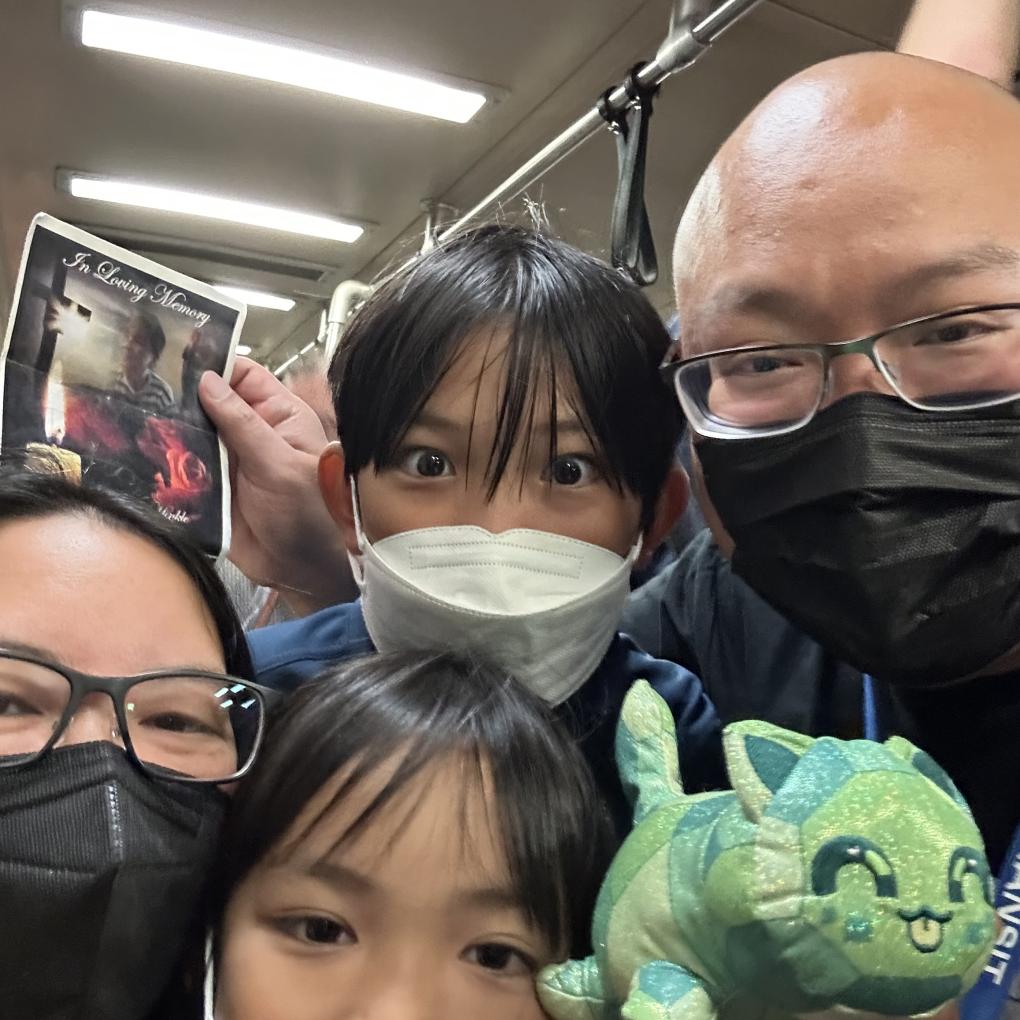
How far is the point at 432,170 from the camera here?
10.5 feet

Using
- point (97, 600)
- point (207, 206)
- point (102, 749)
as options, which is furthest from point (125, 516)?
point (207, 206)

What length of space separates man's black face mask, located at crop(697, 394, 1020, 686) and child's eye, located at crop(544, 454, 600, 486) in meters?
0.21

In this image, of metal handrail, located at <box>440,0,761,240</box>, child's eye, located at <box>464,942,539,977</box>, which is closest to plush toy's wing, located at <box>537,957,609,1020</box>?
child's eye, located at <box>464,942,539,977</box>

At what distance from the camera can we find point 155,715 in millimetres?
712

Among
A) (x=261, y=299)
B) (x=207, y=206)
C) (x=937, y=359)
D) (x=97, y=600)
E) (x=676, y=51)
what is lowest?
(x=97, y=600)

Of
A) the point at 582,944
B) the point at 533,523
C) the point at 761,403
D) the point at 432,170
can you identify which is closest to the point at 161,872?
the point at 582,944

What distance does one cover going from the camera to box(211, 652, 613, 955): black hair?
719mm

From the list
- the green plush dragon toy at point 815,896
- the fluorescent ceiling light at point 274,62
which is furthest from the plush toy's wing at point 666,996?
the fluorescent ceiling light at point 274,62

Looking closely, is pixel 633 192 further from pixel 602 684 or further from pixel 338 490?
pixel 602 684

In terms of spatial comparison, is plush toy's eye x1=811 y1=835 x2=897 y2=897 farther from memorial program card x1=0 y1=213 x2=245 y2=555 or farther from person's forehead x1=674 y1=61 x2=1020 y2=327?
memorial program card x1=0 y1=213 x2=245 y2=555

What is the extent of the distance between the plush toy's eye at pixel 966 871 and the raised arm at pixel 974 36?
43.8 inches

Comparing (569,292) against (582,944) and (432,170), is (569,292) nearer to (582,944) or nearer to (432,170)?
(582,944)

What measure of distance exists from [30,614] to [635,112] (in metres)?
1.56

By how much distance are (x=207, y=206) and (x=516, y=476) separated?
3009 millimetres
